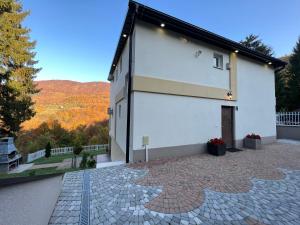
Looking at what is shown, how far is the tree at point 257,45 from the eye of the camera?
58.3 feet

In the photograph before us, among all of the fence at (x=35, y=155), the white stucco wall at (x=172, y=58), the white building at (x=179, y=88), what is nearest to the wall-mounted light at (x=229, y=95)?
the white building at (x=179, y=88)

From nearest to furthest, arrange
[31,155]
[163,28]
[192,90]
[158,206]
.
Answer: [158,206] < [163,28] < [192,90] < [31,155]

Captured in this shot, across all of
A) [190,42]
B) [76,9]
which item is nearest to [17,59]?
[76,9]

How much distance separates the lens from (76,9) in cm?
945

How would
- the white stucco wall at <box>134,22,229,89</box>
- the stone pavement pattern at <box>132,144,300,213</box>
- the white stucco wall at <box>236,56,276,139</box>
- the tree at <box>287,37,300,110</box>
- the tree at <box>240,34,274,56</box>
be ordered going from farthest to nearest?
the tree at <box>240,34,274,56</box> < the tree at <box>287,37,300,110</box> < the white stucco wall at <box>236,56,276,139</box> < the white stucco wall at <box>134,22,229,89</box> < the stone pavement pattern at <box>132,144,300,213</box>

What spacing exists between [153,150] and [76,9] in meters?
10.2

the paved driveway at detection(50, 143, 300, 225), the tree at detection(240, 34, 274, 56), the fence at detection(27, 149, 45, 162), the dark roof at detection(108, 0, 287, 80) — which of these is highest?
the tree at detection(240, 34, 274, 56)

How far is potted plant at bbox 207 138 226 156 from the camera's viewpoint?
6.05 m

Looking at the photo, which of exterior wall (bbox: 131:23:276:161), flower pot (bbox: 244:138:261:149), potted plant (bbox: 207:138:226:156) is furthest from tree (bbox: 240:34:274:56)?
potted plant (bbox: 207:138:226:156)

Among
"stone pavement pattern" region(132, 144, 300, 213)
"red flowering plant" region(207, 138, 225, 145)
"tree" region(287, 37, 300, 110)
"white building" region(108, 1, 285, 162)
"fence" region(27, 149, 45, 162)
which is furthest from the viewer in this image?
"tree" region(287, 37, 300, 110)

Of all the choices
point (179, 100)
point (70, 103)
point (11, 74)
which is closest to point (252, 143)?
point (179, 100)

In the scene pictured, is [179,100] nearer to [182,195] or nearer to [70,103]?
[182,195]

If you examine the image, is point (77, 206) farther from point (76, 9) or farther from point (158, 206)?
point (76, 9)

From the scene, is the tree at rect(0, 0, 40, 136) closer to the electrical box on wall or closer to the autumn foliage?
the autumn foliage
